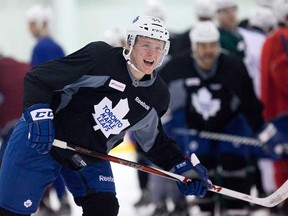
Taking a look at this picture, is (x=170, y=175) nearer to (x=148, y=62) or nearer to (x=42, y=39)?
(x=148, y=62)

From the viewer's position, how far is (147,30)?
3.79m

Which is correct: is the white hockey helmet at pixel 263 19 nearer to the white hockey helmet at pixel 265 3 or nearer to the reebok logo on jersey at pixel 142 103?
the white hockey helmet at pixel 265 3

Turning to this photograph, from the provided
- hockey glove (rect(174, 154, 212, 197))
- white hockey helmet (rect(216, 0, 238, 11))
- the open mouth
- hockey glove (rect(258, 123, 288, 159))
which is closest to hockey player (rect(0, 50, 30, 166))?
white hockey helmet (rect(216, 0, 238, 11))

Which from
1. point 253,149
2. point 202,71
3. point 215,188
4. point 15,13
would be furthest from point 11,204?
point 15,13

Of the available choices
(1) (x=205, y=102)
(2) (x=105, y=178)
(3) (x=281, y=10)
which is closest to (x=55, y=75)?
(2) (x=105, y=178)

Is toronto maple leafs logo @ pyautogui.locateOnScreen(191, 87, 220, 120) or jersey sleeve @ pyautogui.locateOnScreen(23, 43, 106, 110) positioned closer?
jersey sleeve @ pyautogui.locateOnScreen(23, 43, 106, 110)

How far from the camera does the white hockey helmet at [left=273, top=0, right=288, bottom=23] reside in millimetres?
5520

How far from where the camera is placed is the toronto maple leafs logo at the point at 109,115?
12.6 ft

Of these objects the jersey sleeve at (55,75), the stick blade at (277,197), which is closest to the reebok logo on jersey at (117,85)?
the jersey sleeve at (55,75)

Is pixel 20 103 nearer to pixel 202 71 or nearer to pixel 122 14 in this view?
pixel 202 71

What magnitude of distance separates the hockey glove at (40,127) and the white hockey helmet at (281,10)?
2315 mm

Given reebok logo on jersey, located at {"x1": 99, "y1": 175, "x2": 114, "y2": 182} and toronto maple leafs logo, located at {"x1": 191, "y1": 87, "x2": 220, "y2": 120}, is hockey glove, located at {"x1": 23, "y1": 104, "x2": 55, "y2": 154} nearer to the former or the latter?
reebok logo on jersey, located at {"x1": 99, "y1": 175, "x2": 114, "y2": 182}

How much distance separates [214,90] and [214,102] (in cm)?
7

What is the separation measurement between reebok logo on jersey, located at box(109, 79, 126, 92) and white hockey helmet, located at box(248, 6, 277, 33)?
284cm
